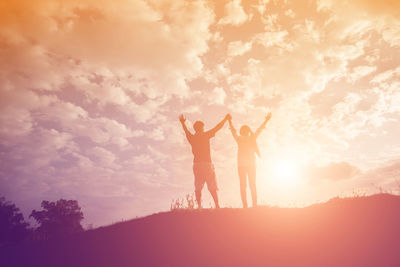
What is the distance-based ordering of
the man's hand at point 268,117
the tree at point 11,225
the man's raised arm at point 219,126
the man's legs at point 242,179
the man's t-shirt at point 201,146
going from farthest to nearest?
the tree at point 11,225, the man's hand at point 268,117, the man's raised arm at point 219,126, the man's legs at point 242,179, the man's t-shirt at point 201,146

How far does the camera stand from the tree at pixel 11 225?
33594mm

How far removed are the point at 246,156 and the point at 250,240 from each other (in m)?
3.13

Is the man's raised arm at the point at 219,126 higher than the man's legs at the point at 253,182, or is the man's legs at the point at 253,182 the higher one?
the man's raised arm at the point at 219,126

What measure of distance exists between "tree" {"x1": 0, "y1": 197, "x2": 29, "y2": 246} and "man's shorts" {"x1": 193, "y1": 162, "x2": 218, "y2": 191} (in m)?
31.7

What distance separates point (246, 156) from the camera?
1020 centimetres

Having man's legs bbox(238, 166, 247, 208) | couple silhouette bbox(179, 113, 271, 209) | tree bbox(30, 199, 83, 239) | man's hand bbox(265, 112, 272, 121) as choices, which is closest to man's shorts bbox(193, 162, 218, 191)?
couple silhouette bbox(179, 113, 271, 209)

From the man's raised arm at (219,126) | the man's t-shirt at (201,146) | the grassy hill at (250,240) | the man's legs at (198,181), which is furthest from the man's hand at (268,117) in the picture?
the grassy hill at (250,240)

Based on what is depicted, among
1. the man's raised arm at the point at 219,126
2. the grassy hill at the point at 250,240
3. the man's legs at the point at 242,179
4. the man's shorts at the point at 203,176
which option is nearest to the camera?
the grassy hill at the point at 250,240

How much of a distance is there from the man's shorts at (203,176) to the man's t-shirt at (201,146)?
20 centimetres

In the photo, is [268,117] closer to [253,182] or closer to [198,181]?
[253,182]

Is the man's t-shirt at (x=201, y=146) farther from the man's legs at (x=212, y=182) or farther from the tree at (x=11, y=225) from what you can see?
the tree at (x=11, y=225)

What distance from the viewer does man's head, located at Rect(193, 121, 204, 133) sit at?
10195mm

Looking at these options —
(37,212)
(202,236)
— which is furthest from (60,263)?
(37,212)

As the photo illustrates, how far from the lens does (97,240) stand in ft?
31.4
